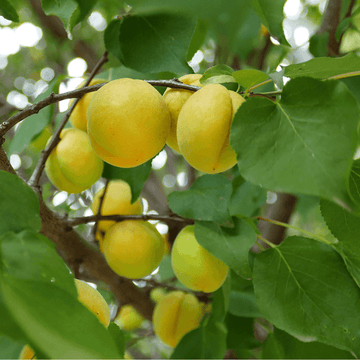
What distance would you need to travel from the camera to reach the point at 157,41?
443mm

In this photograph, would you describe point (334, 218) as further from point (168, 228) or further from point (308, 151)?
point (168, 228)

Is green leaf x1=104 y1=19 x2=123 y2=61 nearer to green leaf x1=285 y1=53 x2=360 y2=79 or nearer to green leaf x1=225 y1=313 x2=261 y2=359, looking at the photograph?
green leaf x1=285 y1=53 x2=360 y2=79

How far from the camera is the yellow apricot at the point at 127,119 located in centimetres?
36

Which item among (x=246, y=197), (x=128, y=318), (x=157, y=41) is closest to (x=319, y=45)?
(x=246, y=197)

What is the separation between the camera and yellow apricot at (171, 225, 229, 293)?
1.78ft

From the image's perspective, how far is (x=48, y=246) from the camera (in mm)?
289

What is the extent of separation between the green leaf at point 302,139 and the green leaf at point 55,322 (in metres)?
0.16

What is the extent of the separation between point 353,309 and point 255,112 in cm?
29

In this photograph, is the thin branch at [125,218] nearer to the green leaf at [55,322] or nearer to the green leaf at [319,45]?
the green leaf at [55,322]

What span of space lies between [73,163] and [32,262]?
328mm

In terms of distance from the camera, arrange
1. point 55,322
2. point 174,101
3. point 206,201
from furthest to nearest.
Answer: point 206,201, point 174,101, point 55,322

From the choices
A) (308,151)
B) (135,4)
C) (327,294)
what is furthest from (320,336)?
(135,4)

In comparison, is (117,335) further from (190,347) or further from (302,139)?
(302,139)

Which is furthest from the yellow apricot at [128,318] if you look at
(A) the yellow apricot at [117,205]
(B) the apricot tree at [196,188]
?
(A) the yellow apricot at [117,205]
